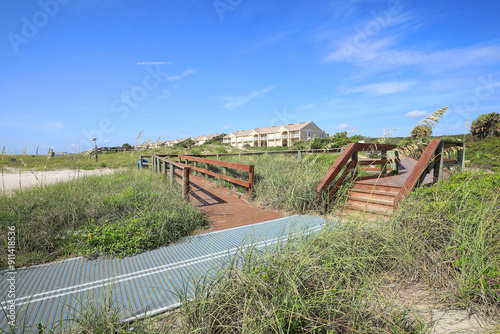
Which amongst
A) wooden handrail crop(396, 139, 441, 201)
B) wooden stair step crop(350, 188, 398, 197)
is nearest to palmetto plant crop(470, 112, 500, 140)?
wooden handrail crop(396, 139, 441, 201)

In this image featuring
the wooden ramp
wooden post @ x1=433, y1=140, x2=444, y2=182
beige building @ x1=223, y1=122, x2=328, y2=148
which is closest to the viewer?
the wooden ramp

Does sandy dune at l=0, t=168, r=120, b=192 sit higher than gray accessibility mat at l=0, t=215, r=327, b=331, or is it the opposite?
sandy dune at l=0, t=168, r=120, b=192

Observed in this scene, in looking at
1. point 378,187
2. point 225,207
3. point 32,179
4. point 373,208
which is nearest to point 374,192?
point 378,187

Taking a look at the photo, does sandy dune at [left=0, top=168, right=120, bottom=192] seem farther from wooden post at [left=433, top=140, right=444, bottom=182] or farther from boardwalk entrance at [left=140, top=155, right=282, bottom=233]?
wooden post at [left=433, top=140, right=444, bottom=182]

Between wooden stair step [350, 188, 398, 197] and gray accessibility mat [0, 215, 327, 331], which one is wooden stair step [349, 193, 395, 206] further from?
gray accessibility mat [0, 215, 327, 331]

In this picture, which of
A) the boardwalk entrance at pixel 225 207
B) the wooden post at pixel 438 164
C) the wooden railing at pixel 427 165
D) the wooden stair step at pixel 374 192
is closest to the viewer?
the wooden railing at pixel 427 165

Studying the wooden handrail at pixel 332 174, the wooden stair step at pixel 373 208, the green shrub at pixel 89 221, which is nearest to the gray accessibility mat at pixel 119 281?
the green shrub at pixel 89 221

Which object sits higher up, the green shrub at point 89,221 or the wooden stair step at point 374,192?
the wooden stair step at point 374,192

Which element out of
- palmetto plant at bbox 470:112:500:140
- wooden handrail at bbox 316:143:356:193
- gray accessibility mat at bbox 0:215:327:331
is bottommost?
gray accessibility mat at bbox 0:215:327:331

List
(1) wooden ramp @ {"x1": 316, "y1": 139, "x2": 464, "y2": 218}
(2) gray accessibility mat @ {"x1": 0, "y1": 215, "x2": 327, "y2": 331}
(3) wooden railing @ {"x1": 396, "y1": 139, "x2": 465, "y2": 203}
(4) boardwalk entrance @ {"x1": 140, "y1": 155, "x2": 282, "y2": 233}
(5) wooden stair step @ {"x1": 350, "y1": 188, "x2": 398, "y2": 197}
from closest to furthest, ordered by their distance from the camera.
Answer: (2) gray accessibility mat @ {"x1": 0, "y1": 215, "x2": 327, "y2": 331}, (3) wooden railing @ {"x1": 396, "y1": 139, "x2": 465, "y2": 203}, (1) wooden ramp @ {"x1": 316, "y1": 139, "x2": 464, "y2": 218}, (5) wooden stair step @ {"x1": 350, "y1": 188, "x2": 398, "y2": 197}, (4) boardwalk entrance @ {"x1": 140, "y1": 155, "x2": 282, "y2": 233}

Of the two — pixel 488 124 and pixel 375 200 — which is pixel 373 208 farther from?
pixel 488 124

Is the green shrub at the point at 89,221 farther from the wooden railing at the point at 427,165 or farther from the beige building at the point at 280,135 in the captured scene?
the beige building at the point at 280,135

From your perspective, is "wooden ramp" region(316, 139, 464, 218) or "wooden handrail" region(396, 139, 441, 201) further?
"wooden ramp" region(316, 139, 464, 218)

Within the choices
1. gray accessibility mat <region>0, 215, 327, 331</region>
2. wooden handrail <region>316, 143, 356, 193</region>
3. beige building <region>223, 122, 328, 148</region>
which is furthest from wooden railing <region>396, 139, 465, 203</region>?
beige building <region>223, 122, 328, 148</region>
